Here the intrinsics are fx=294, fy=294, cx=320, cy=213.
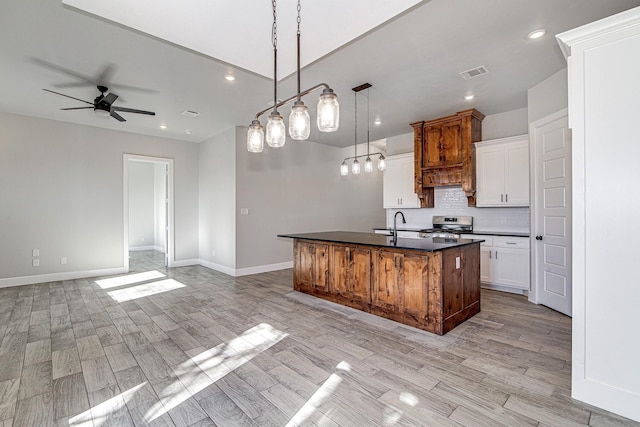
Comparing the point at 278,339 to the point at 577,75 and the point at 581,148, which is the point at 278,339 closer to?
the point at 581,148

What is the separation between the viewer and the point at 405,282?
3215mm

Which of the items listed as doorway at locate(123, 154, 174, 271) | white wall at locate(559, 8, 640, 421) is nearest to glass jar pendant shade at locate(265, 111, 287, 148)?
white wall at locate(559, 8, 640, 421)

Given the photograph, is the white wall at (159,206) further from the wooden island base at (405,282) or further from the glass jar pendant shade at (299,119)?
the glass jar pendant shade at (299,119)

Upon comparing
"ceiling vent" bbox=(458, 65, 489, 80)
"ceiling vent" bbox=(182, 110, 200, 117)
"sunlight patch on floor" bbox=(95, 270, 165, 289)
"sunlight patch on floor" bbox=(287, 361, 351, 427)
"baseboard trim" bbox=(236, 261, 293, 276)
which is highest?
"ceiling vent" bbox=(182, 110, 200, 117)

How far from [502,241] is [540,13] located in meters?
3.11

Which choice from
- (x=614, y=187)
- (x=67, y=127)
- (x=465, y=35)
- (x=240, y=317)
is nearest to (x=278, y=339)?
(x=240, y=317)

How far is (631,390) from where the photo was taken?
5.84 feet

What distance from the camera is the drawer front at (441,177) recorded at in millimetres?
5043

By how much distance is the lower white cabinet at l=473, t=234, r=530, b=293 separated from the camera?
431cm

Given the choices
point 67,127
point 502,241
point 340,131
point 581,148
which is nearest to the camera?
point 581,148

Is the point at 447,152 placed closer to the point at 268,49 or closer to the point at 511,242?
the point at 511,242

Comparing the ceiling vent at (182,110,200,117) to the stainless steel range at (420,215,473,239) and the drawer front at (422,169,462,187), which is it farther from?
the stainless steel range at (420,215,473,239)

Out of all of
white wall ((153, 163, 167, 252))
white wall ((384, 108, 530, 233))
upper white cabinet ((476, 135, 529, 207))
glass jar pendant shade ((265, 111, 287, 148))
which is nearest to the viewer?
glass jar pendant shade ((265, 111, 287, 148))

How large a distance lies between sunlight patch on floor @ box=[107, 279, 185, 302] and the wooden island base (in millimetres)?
2563
